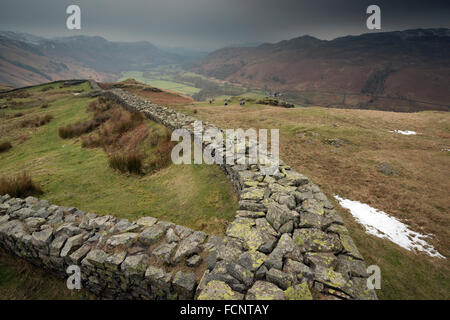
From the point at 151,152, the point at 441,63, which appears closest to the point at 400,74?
the point at 441,63

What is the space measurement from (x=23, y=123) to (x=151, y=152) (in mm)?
21591

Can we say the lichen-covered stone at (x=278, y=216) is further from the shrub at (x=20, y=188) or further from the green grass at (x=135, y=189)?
the shrub at (x=20, y=188)

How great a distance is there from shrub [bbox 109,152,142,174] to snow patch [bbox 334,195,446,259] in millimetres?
10535

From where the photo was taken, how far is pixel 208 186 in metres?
9.08

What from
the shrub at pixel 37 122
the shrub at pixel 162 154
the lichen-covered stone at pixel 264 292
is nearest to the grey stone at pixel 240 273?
the lichen-covered stone at pixel 264 292

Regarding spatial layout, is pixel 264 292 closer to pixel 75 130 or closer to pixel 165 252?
pixel 165 252

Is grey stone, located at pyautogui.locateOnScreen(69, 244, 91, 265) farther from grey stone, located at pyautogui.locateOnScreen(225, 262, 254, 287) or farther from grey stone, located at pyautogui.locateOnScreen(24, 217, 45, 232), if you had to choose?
grey stone, located at pyautogui.locateOnScreen(225, 262, 254, 287)

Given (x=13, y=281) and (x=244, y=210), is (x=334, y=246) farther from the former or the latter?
(x=13, y=281)

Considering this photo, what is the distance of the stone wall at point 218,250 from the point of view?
3785mm

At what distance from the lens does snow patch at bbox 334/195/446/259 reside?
6523 millimetres

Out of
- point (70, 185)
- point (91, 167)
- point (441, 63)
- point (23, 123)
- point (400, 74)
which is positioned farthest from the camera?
point (441, 63)

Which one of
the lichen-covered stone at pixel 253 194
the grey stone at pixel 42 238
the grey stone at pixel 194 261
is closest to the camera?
the grey stone at pixel 194 261

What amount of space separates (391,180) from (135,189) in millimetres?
13203

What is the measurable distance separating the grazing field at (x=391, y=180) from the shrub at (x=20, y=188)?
13508 mm
